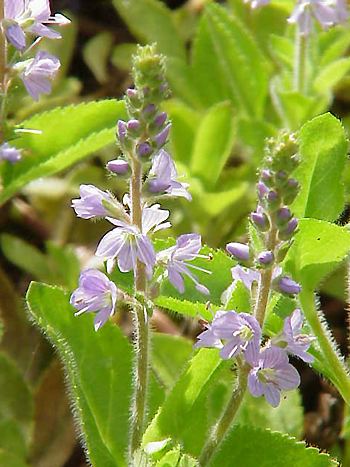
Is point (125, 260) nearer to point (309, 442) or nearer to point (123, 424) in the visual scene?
point (123, 424)

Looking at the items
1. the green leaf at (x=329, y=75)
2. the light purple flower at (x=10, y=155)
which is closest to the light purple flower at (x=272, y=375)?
the light purple flower at (x=10, y=155)

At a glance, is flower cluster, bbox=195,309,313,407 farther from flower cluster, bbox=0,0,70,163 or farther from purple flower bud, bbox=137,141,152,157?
flower cluster, bbox=0,0,70,163

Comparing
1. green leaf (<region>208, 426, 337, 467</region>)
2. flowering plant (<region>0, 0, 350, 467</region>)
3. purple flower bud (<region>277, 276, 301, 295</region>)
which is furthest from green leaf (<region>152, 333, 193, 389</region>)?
purple flower bud (<region>277, 276, 301, 295</region>)

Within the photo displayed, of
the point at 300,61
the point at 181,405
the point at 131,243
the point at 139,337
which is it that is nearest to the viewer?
the point at 131,243

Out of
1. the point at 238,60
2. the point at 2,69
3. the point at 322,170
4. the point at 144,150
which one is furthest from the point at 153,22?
the point at 144,150

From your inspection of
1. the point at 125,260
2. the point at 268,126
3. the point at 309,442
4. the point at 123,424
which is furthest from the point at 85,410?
the point at 268,126

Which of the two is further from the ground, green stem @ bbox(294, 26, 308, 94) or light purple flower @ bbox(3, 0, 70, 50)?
light purple flower @ bbox(3, 0, 70, 50)

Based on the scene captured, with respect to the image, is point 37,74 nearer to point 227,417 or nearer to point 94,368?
point 94,368
